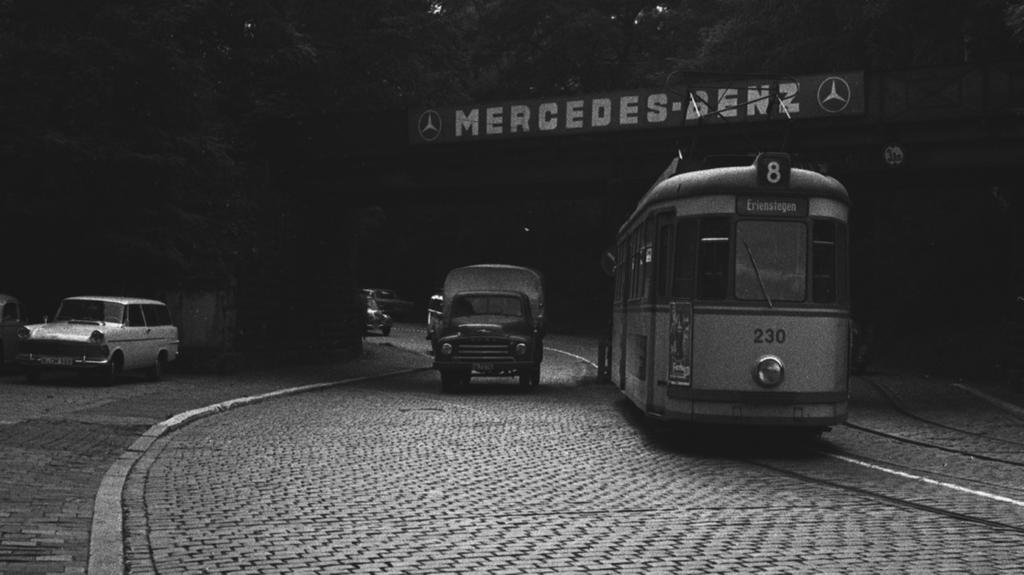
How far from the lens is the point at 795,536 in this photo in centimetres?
871

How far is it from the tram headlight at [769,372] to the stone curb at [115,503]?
6.53 m

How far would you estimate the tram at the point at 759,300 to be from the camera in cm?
1402

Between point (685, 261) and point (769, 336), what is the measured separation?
133 cm

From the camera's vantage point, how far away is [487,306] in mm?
26328

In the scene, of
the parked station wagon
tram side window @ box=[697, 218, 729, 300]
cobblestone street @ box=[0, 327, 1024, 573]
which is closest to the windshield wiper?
tram side window @ box=[697, 218, 729, 300]

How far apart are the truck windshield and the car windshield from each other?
657cm

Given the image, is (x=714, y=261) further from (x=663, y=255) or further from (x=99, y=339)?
(x=99, y=339)

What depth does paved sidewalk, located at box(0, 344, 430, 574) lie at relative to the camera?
27.0ft

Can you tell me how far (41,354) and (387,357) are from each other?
17027 mm

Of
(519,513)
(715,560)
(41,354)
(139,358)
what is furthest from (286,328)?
(715,560)

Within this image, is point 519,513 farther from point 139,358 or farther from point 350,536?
point 139,358

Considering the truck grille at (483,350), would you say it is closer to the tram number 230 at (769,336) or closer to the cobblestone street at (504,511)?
the cobblestone street at (504,511)

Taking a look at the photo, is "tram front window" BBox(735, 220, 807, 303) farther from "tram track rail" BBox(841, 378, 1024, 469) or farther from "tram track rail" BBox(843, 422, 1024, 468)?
"tram track rail" BBox(843, 422, 1024, 468)

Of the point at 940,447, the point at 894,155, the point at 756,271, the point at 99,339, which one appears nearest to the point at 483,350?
the point at 99,339
